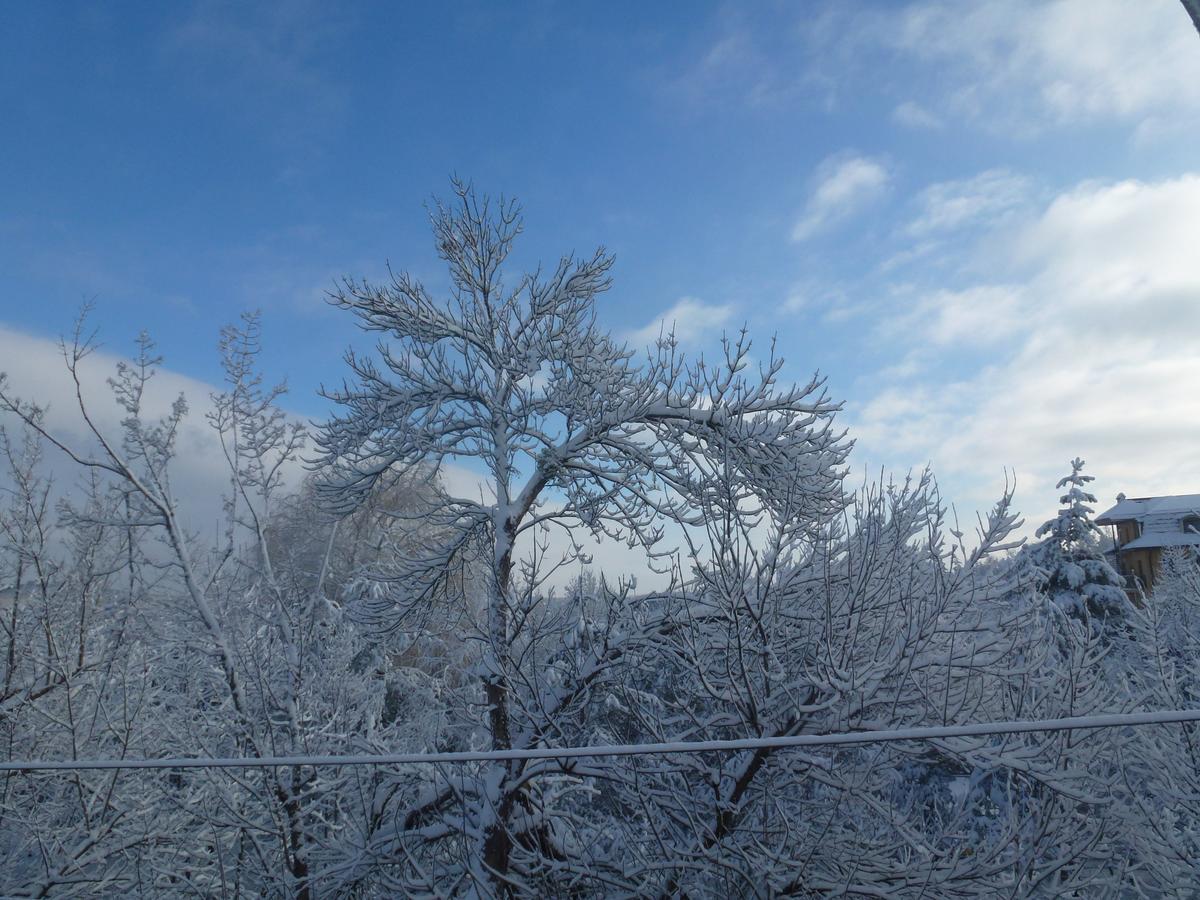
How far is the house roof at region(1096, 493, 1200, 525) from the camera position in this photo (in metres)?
32.6

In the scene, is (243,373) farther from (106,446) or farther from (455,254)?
(455,254)

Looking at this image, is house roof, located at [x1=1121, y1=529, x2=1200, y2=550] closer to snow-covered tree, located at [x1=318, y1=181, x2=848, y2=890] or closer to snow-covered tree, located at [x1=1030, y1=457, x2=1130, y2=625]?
snow-covered tree, located at [x1=1030, y1=457, x2=1130, y2=625]

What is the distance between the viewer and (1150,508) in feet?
112

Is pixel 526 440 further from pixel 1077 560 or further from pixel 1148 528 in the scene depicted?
pixel 1148 528

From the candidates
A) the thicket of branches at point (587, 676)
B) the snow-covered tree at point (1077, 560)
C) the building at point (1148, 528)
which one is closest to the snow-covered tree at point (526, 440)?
the thicket of branches at point (587, 676)

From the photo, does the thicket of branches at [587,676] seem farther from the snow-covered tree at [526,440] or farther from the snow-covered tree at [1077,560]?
the snow-covered tree at [1077,560]

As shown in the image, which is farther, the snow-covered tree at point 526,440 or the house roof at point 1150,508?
the house roof at point 1150,508

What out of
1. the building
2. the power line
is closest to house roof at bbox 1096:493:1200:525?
the building

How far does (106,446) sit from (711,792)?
7.23 meters

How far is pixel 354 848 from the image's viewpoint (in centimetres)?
596

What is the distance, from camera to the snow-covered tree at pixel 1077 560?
17.5 metres

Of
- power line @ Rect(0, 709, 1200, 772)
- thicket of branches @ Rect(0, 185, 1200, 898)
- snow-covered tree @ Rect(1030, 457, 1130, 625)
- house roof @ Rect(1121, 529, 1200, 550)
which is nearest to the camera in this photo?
power line @ Rect(0, 709, 1200, 772)

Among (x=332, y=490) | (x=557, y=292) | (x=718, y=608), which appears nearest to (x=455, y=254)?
(x=557, y=292)

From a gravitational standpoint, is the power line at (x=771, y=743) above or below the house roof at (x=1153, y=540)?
below
